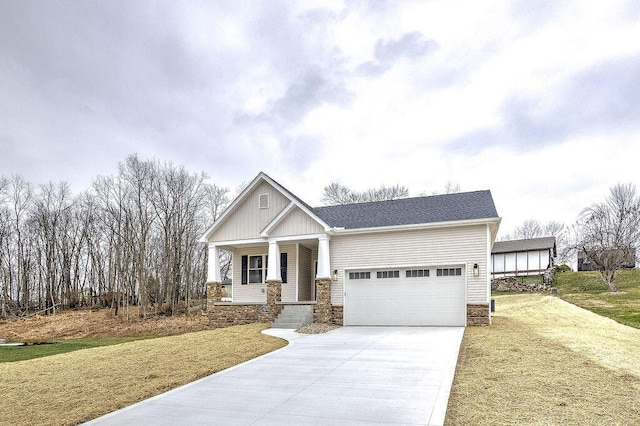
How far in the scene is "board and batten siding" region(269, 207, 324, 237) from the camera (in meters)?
16.5

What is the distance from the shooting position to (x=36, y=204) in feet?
103

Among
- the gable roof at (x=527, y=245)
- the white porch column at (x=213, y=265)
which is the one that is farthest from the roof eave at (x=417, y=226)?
the gable roof at (x=527, y=245)

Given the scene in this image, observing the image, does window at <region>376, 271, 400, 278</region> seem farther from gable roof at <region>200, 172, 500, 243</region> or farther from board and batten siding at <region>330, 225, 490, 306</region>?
gable roof at <region>200, 172, 500, 243</region>

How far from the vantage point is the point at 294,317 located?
15.7 m

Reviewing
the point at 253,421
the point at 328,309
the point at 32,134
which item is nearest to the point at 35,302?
the point at 32,134

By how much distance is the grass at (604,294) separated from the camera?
2134 cm

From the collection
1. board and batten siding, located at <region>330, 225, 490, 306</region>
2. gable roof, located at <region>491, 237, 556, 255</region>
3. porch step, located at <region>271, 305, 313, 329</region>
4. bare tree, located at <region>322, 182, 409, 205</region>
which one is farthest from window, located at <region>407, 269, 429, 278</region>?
gable roof, located at <region>491, 237, 556, 255</region>

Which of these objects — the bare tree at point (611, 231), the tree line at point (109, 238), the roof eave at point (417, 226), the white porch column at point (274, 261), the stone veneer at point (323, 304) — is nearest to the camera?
the roof eave at point (417, 226)

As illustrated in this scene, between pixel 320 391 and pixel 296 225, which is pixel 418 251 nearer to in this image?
pixel 296 225

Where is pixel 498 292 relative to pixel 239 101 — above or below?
below

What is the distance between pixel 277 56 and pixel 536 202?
44493 mm

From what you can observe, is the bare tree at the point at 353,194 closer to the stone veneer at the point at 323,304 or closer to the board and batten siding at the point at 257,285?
the board and batten siding at the point at 257,285

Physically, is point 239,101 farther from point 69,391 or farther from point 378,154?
point 69,391

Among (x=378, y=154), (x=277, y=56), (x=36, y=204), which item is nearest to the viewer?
(x=277, y=56)
